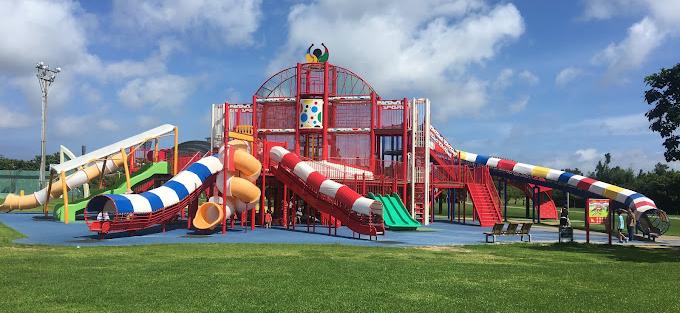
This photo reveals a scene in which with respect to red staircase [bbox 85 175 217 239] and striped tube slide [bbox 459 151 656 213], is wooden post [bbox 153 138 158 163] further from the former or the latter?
striped tube slide [bbox 459 151 656 213]

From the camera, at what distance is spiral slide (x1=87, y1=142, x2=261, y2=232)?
20.5 metres

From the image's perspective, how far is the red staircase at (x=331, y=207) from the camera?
22.0 m

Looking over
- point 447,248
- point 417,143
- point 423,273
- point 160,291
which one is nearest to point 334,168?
point 417,143

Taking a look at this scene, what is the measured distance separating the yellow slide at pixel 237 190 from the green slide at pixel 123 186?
7.97 m

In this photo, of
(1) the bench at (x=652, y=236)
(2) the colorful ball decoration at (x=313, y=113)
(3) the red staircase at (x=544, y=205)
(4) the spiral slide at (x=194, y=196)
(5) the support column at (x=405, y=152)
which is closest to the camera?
(4) the spiral slide at (x=194, y=196)

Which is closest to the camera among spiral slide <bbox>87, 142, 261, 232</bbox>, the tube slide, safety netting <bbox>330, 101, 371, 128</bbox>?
spiral slide <bbox>87, 142, 261, 232</bbox>

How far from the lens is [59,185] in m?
33.3

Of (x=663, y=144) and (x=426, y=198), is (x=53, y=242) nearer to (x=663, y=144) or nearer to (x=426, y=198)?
(x=426, y=198)

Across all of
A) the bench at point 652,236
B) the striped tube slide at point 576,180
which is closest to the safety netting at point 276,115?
the striped tube slide at point 576,180

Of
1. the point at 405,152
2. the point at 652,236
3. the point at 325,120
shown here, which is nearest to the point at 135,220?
the point at 325,120

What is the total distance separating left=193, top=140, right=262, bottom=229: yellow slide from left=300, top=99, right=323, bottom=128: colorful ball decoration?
732cm

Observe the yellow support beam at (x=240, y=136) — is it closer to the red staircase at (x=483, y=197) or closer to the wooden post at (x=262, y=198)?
the wooden post at (x=262, y=198)

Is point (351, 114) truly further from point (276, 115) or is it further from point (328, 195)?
point (328, 195)

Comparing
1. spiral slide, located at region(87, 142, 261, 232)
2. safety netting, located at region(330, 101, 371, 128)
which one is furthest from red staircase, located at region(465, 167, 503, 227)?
spiral slide, located at region(87, 142, 261, 232)
